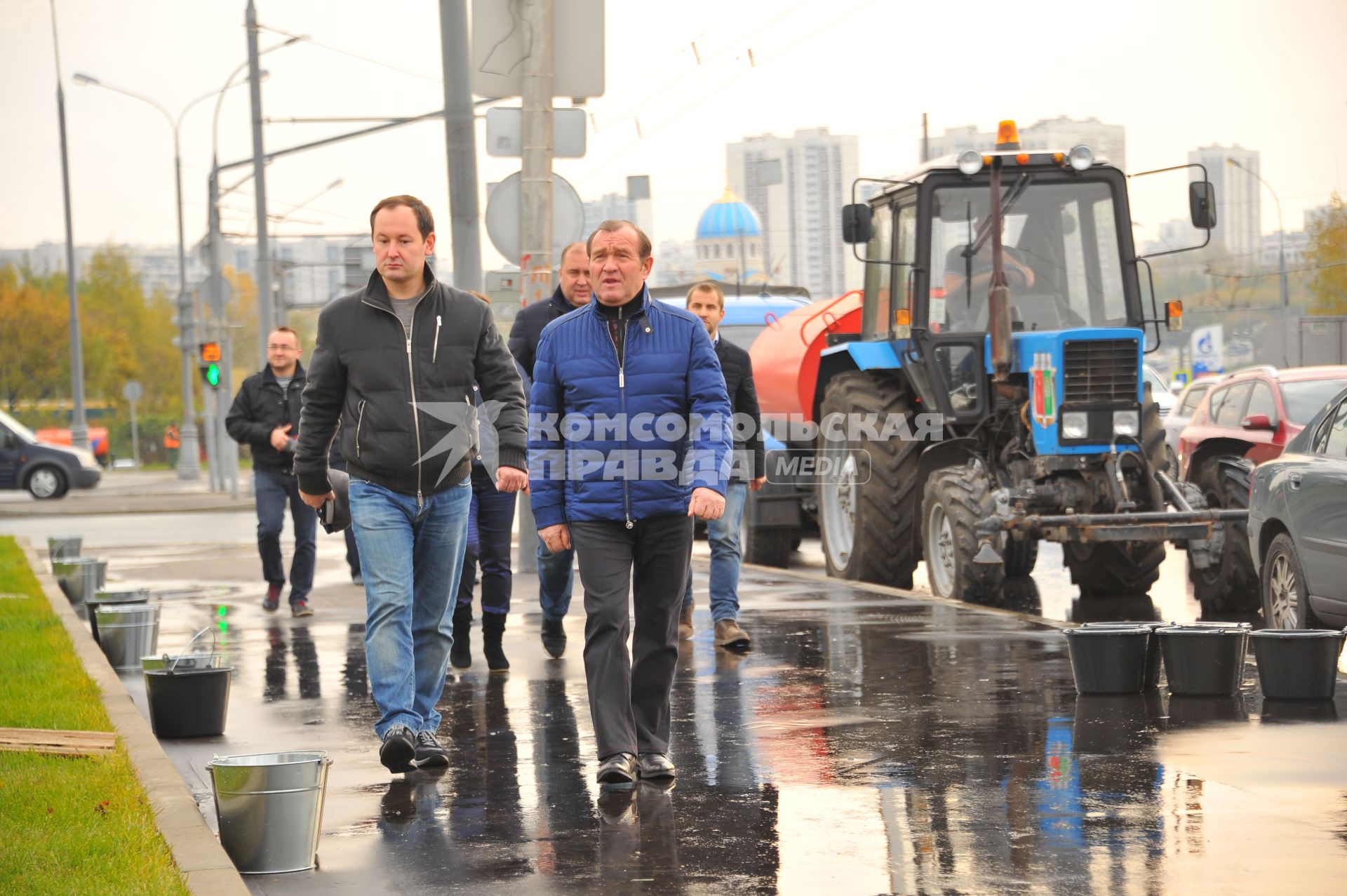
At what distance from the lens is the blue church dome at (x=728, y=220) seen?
4257 inches

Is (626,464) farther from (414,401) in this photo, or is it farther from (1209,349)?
(1209,349)

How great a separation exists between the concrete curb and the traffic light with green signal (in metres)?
24.1

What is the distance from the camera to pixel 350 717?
8.25 metres

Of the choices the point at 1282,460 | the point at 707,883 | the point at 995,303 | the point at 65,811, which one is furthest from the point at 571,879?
the point at 995,303

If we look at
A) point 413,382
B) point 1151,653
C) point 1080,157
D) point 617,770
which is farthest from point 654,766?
point 1080,157

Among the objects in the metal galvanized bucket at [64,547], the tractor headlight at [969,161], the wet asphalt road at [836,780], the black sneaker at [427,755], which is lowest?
the wet asphalt road at [836,780]

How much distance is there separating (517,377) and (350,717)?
2125 mm

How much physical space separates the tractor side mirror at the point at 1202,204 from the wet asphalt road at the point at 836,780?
3.33 m

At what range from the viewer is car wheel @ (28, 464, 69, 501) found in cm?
3850

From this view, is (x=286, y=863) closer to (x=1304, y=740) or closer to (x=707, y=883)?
(x=707, y=883)

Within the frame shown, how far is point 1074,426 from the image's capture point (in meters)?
12.2

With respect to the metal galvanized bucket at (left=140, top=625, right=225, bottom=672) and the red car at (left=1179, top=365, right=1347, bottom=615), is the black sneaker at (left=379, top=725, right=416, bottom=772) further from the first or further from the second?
the red car at (left=1179, top=365, right=1347, bottom=615)

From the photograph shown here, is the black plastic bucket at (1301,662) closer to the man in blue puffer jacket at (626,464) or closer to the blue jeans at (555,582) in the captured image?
the man in blue puffer jacket at (626,464)

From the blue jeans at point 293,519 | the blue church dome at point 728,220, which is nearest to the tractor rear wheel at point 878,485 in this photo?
the blue jeans at point 293,519
